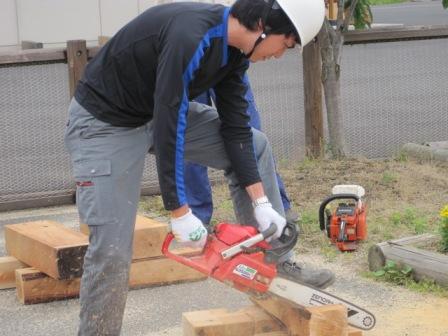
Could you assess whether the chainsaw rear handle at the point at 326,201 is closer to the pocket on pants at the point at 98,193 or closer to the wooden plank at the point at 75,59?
the pocket on pants at the point at 98,193

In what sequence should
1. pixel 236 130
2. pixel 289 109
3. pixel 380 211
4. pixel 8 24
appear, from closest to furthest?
pixel 236 130 → pixel 380 211 → pixel 289 109 → pixel 8 24

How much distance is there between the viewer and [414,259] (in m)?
5.45

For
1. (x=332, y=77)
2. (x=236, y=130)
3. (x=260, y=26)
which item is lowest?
(x=332, y=77)

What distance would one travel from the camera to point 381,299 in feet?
17.1

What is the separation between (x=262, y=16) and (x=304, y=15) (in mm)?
187

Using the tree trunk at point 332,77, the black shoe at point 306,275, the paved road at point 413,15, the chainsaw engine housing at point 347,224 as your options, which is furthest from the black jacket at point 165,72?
the paved road at point 413,15

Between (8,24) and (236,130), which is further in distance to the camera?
(8,24)

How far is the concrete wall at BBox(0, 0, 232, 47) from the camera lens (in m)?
13.5

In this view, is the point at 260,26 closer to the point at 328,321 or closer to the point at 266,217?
the point at 266,217

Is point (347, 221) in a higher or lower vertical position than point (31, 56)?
lower

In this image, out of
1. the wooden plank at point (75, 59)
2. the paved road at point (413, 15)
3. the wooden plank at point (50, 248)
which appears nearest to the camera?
the wooden plank at point (50, 248)

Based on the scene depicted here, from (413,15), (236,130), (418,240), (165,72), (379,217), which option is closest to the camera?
(165,72)

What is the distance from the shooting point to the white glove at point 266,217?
4.12m

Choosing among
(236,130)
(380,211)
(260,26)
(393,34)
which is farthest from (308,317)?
(393,34)
